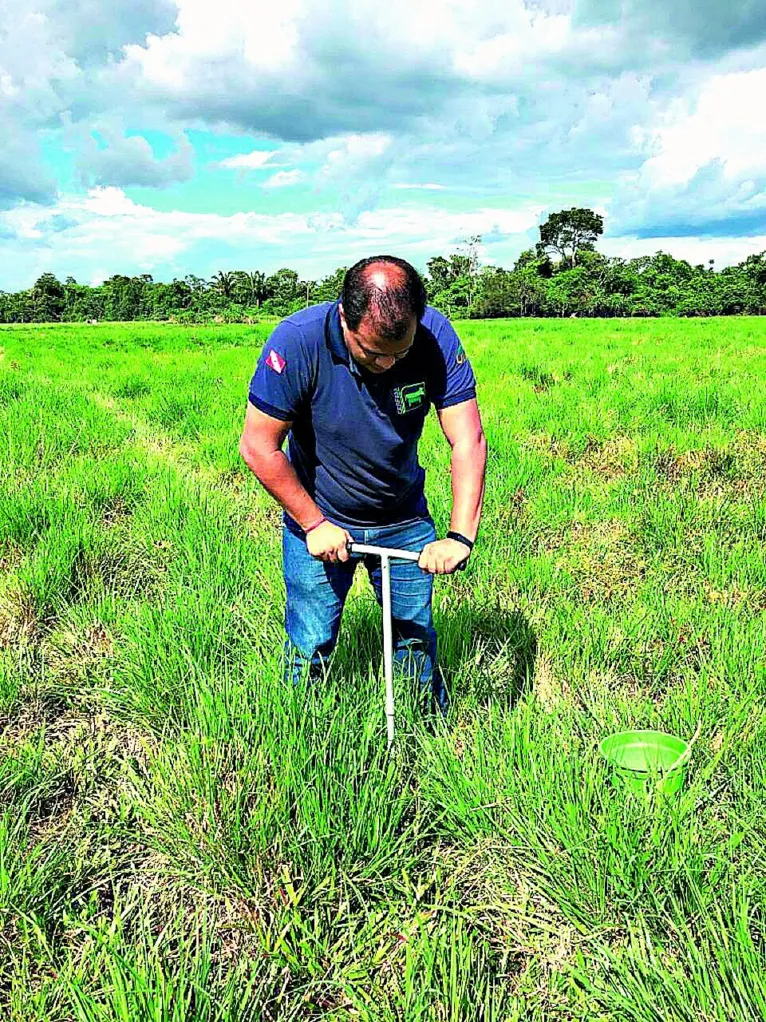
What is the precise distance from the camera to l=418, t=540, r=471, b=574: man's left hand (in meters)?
1.95

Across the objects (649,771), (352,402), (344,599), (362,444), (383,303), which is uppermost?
(383,303)

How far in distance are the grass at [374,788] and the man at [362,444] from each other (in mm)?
267

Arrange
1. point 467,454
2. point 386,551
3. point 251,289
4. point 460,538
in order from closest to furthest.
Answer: point 386,551
point 460,538
point 467,454
point 251,289

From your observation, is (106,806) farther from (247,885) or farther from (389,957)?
(389,957)

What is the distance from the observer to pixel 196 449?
5.92 m

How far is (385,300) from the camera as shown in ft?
5.68

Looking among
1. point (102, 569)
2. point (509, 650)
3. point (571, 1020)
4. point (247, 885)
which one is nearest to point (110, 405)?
point (102, 569)

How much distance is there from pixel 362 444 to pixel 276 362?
35 cm

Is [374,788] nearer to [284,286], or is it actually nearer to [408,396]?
[408,396]

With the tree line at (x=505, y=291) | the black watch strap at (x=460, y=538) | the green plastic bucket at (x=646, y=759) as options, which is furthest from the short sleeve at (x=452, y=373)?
the tree line at (x=505, y=291)

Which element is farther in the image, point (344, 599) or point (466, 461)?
point (344, 599)

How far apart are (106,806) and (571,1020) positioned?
4.66ft

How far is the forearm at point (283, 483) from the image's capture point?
2.04 m

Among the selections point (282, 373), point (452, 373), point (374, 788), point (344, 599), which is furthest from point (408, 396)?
point (374, 788)
